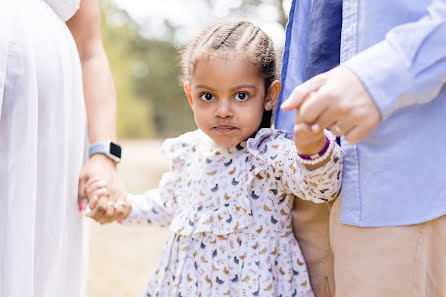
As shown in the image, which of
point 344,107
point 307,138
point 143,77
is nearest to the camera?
point 344,107

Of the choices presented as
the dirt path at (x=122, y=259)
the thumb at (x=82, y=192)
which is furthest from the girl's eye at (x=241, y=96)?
the dirt path at (x=122, y=259)

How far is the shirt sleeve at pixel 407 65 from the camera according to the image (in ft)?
3.67

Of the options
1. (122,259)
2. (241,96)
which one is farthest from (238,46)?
(122,259)

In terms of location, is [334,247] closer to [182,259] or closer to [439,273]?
[439,273]

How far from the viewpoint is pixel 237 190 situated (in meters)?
1.60

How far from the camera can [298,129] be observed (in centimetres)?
120

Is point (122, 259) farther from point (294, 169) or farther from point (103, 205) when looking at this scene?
point (294, 169)

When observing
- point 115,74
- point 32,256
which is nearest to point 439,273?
point 32,256

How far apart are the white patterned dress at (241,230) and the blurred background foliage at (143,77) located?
14.2 meters

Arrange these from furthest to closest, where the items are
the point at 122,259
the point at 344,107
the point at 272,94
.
→ the point at 122,259 < the point at 272,94 < the point at 344,107

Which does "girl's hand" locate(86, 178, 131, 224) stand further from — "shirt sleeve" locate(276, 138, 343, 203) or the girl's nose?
"shirt sleeve" locate(276, 138, 343, 203)

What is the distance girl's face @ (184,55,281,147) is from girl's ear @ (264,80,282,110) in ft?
0.09

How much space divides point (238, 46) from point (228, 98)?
160mm

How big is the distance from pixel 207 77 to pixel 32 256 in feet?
2.44
